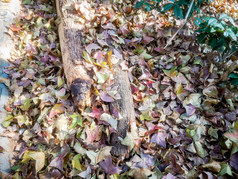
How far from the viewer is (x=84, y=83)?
1518mm

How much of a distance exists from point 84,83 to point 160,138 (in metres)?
0.85

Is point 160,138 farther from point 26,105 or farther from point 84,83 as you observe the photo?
point 26,105

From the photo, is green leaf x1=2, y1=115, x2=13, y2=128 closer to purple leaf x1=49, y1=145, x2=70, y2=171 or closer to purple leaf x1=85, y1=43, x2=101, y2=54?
purple leaf x1=49, y1=145, x2=70, y2=171

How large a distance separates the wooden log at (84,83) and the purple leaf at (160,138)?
7.2 inches

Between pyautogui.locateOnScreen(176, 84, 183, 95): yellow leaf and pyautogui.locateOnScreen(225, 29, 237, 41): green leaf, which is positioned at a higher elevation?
pyautogui.locateOnScreen(225, 29, 237, 41): green leaf

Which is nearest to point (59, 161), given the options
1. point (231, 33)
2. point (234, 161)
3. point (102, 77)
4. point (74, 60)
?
point (102, 77)

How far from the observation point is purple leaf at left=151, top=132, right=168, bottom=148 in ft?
4.64

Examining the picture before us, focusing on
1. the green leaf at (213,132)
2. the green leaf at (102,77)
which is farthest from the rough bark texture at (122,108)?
the green leaf at (213,132)

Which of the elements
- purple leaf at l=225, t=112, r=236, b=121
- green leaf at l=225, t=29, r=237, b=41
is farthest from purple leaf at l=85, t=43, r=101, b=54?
purple leaf at l=225, t=112, r=236, b=121

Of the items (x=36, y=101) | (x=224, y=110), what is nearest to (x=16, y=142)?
(x=36, y=101)

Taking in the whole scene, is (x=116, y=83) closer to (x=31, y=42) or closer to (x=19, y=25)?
(x=31, y=42)

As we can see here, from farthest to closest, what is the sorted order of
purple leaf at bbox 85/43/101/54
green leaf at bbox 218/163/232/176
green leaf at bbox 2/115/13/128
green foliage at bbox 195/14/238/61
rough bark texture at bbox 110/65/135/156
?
purple leaf at bbox 85/43/101/54
green leaf at bbox 2/115/13/128
green foliage at bbox 195/14/238/61
rough bark texture at bbox 110/65/135/156
green leaf at bbox 218/163/232/176

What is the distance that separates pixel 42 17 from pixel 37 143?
6.07 feet

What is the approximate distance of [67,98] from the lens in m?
1.64
